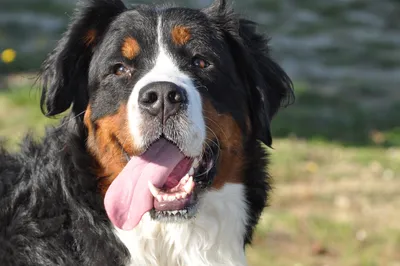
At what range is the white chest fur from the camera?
14.1 ft

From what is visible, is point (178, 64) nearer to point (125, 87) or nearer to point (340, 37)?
point (125, 87)

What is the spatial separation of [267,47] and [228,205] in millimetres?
983

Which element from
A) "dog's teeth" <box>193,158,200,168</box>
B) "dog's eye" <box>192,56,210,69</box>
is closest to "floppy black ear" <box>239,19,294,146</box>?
"dog's eye" <box>192,56,210,69</box>

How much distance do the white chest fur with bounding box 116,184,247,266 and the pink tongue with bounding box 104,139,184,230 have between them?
4.6 inches

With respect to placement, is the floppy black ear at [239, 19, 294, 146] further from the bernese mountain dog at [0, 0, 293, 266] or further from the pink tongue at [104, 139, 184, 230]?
the pink tongue at [104, 139, 184, 230]

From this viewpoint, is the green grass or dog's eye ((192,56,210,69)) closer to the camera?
dog's eye ((192,56,210,69))

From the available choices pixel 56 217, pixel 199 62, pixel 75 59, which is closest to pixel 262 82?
pixel 199 62

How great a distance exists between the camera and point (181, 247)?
4348 mm

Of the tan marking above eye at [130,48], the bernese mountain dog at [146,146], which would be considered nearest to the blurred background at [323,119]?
the bernese mountain dog at [146,146]

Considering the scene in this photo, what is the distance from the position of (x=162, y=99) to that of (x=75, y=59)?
2.55 feet

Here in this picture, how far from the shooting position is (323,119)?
1250 cm

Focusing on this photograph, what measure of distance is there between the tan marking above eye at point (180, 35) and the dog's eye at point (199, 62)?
0.37ft

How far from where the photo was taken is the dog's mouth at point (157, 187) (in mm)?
4168

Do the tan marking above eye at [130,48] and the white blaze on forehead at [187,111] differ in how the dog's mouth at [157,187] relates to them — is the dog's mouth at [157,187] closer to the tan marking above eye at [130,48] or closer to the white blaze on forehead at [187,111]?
the white blaze on forehead at [187,111]
